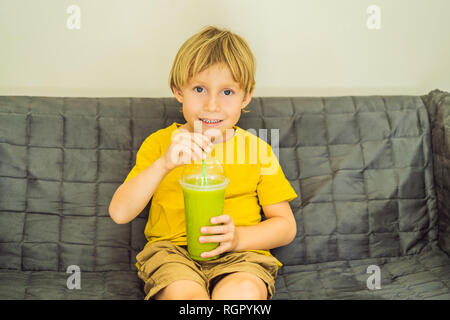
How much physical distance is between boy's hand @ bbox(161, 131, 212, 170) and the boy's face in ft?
0.47

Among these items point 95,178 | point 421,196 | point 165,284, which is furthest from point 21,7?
point 421,196

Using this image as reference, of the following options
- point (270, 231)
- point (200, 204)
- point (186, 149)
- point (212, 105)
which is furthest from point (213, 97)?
point (270, 231)

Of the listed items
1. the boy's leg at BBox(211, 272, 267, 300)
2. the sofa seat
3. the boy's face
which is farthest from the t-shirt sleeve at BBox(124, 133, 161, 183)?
the sofa seat

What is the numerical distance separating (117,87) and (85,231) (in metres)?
0.61

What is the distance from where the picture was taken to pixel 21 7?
166 cm

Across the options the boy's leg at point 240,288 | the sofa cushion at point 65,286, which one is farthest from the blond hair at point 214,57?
the sofa cushion at point 65,286

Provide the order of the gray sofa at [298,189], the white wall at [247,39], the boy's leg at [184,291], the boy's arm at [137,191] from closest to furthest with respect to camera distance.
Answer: the boy's leg at [184,291] < the boy's arm at [137,191] < the gray sofa at [298,189] < the white wall at [247,39]

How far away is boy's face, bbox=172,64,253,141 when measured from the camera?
122 cm

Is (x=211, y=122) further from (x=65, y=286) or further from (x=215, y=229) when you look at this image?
(x=65, y=286)

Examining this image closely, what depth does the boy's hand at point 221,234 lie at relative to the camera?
110cm

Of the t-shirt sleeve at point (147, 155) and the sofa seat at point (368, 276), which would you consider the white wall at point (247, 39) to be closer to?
the t-shirt sleeve at point (147, 155)

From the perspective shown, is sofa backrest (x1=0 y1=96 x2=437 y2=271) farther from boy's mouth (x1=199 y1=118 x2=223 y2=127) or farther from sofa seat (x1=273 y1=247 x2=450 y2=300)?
boy's mouth (x1=199 y1=118 x2=223 y2=127)
